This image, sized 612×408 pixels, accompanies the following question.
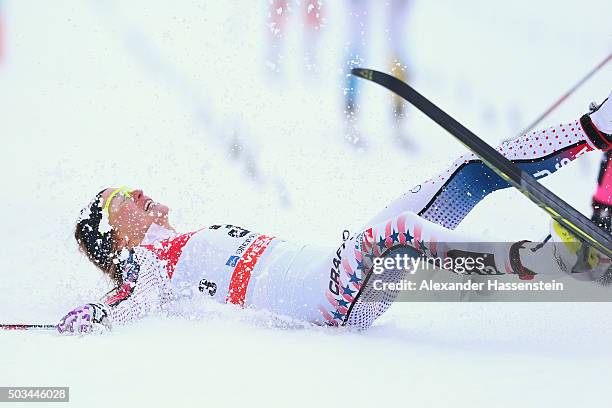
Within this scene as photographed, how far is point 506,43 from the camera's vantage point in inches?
250

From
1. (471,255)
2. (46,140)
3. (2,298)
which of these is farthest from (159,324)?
(46,140)

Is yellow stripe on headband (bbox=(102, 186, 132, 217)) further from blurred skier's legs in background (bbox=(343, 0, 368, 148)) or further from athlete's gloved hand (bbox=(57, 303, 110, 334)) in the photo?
blurred skier's legs in background (bbox=(343, 0, 368, 148))

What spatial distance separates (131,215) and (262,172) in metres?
2.52

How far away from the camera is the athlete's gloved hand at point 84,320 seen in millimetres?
1996

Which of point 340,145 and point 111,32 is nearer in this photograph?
point 340,145

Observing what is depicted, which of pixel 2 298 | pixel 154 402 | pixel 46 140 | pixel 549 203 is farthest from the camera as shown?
pixel 46 140

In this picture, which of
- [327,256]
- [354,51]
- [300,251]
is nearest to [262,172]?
[354,51]

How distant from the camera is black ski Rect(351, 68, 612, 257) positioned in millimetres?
1672

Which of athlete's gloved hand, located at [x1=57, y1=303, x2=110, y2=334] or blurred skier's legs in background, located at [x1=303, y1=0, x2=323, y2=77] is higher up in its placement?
blurred skier's legs in background, located at [x1=303, y1=0, x2=323, y2=77]

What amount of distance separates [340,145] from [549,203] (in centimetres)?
383

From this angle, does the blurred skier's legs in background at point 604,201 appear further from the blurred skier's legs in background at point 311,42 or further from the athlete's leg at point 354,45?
the blurred skier's legs in background at point 311,42

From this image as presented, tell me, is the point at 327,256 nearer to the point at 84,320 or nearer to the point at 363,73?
the point at 363,73

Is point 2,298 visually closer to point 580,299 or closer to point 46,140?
point 580,299

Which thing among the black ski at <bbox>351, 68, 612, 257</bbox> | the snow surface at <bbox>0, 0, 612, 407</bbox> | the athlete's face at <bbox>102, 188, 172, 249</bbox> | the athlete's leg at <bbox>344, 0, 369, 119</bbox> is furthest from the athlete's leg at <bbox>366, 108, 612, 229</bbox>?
the athlete's leg at <bbox>344, 0, 369, 119</bbox>
